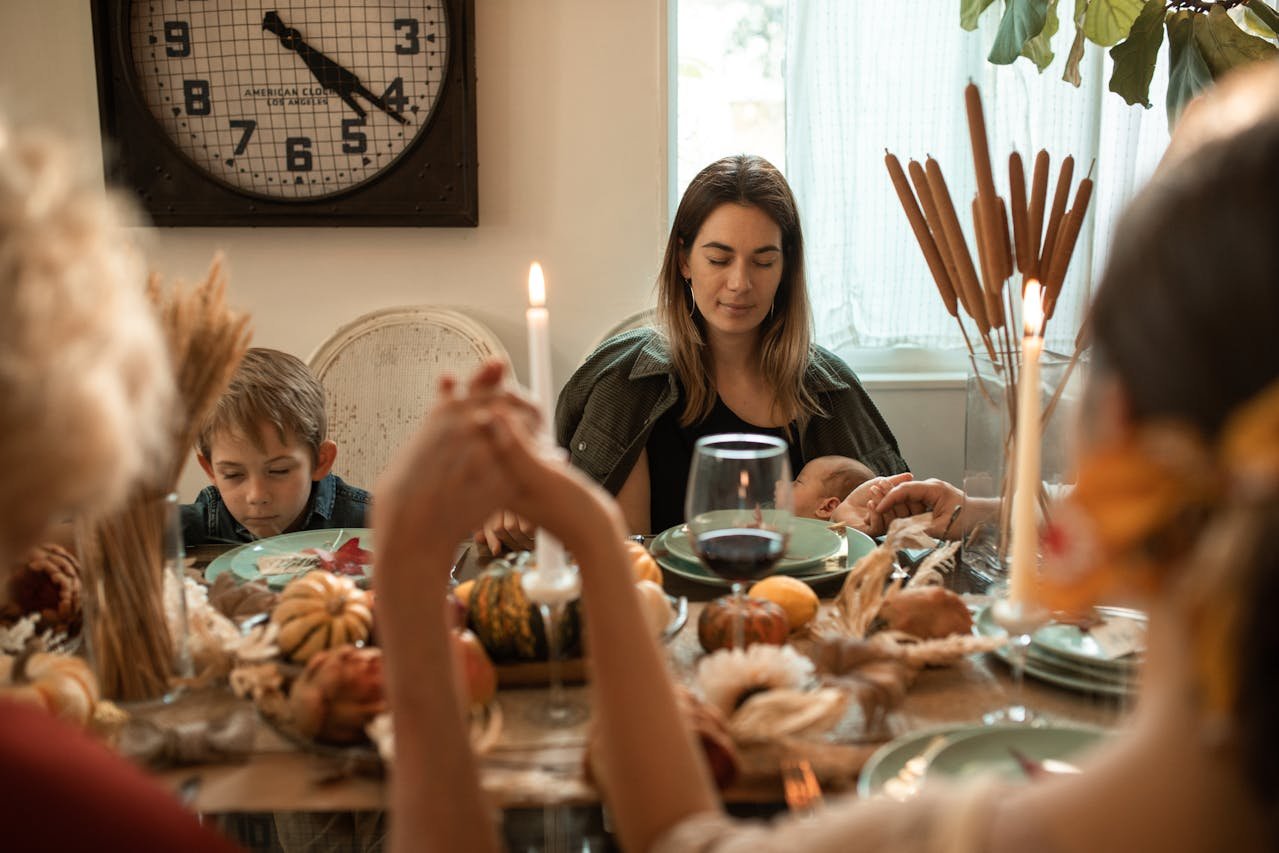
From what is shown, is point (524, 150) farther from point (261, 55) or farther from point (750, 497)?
point (750, 497)

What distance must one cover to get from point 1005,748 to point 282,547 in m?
0.97

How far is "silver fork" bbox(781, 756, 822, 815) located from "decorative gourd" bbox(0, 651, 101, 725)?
59 cm

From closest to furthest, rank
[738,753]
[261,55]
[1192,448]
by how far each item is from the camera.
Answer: [1192,448] < [738,753] < [261,55]

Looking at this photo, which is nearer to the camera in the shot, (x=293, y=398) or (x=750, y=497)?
(x=750, y=497)

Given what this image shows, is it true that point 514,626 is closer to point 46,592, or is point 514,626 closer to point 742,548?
point 742,548

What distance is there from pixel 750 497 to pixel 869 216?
211 centimetres

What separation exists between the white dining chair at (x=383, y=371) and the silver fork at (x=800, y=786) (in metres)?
1.93

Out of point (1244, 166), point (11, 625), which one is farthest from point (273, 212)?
point (1244, 166)

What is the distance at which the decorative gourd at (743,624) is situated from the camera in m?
1.01

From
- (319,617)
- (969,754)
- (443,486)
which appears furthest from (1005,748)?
(319,617)

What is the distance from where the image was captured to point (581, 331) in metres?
2.85

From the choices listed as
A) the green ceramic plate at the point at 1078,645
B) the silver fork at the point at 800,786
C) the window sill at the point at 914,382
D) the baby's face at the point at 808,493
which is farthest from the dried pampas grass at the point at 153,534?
the window sill at the point at 914,382

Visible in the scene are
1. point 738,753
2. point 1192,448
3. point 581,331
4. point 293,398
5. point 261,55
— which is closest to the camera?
point 1192,448

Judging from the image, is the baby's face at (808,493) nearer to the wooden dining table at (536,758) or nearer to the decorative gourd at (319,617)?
the wooden dining table at (536,758)
